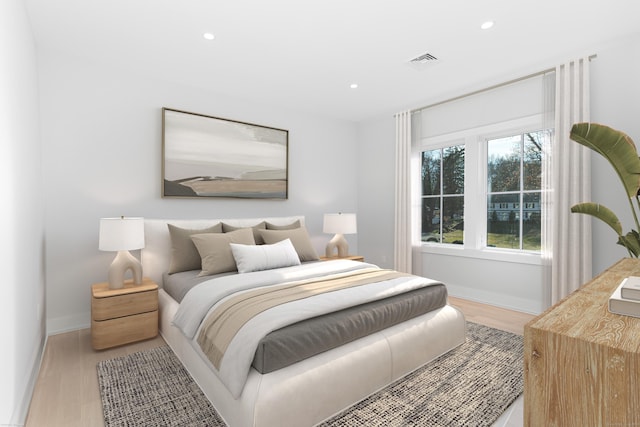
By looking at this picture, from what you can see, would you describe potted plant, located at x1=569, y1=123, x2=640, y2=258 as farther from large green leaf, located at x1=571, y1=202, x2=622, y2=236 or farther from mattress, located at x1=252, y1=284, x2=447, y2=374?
mattress, located at x1=252, y1=284, x2=447, y2=374

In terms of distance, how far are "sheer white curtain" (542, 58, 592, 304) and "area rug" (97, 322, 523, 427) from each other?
1.08 meters

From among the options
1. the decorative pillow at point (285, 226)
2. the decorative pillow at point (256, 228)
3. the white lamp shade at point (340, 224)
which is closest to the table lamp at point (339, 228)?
the white lamp shade at point (340, 224)

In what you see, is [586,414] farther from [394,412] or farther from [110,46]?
[110,46]

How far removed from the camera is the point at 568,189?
303cm

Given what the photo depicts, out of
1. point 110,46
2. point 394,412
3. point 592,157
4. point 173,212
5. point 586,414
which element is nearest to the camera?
point 586,414

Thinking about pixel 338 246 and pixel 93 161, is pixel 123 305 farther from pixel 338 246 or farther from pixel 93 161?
pixel 338 246

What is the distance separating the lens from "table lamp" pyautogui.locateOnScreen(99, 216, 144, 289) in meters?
2.66

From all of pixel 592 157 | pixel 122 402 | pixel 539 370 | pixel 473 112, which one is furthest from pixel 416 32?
pixel 122 402

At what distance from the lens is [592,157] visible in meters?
2.93

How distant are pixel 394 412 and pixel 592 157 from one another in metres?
2.90

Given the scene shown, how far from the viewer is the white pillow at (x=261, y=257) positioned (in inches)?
113

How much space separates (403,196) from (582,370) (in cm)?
381

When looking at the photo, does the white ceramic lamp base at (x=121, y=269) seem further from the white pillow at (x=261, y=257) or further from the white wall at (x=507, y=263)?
the white wall at (x=507, y=263)

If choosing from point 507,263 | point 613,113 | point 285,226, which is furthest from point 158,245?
point 613,113
